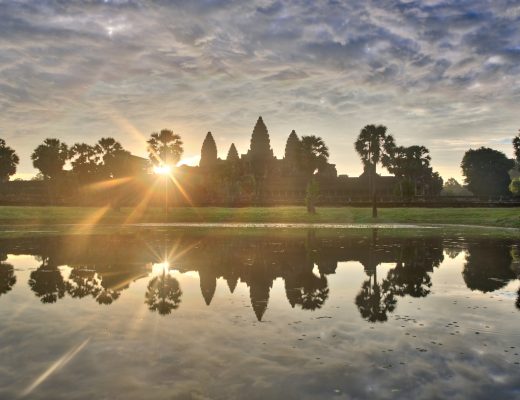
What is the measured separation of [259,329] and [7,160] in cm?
9602

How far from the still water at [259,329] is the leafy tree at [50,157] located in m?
72.0

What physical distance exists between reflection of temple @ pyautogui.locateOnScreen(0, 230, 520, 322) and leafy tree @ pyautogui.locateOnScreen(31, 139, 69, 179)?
6226 cm

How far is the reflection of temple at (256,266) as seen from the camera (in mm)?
11500

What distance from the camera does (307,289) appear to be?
484 inches

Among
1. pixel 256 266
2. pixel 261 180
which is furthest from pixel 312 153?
pixel 256 266

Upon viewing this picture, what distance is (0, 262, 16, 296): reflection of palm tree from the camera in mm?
12320

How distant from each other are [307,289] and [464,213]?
131 ft

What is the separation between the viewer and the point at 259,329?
852cm

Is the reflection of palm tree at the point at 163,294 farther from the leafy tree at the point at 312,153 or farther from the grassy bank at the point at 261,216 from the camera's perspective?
the leafy tree at the point at 312,153

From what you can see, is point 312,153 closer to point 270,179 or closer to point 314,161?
point 314,161

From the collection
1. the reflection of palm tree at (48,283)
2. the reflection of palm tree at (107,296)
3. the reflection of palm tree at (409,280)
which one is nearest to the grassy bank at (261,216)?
the reflection of palm tree at (409,280)

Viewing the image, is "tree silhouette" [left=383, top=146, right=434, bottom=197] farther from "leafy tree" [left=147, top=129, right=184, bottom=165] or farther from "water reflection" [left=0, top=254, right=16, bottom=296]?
"water reflection" [left=0, top=254, right=16, bottom=296]

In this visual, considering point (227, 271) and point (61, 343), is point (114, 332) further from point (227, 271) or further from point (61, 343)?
point (227, 271)

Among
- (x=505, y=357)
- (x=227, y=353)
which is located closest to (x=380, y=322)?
(x=505, y=357)
